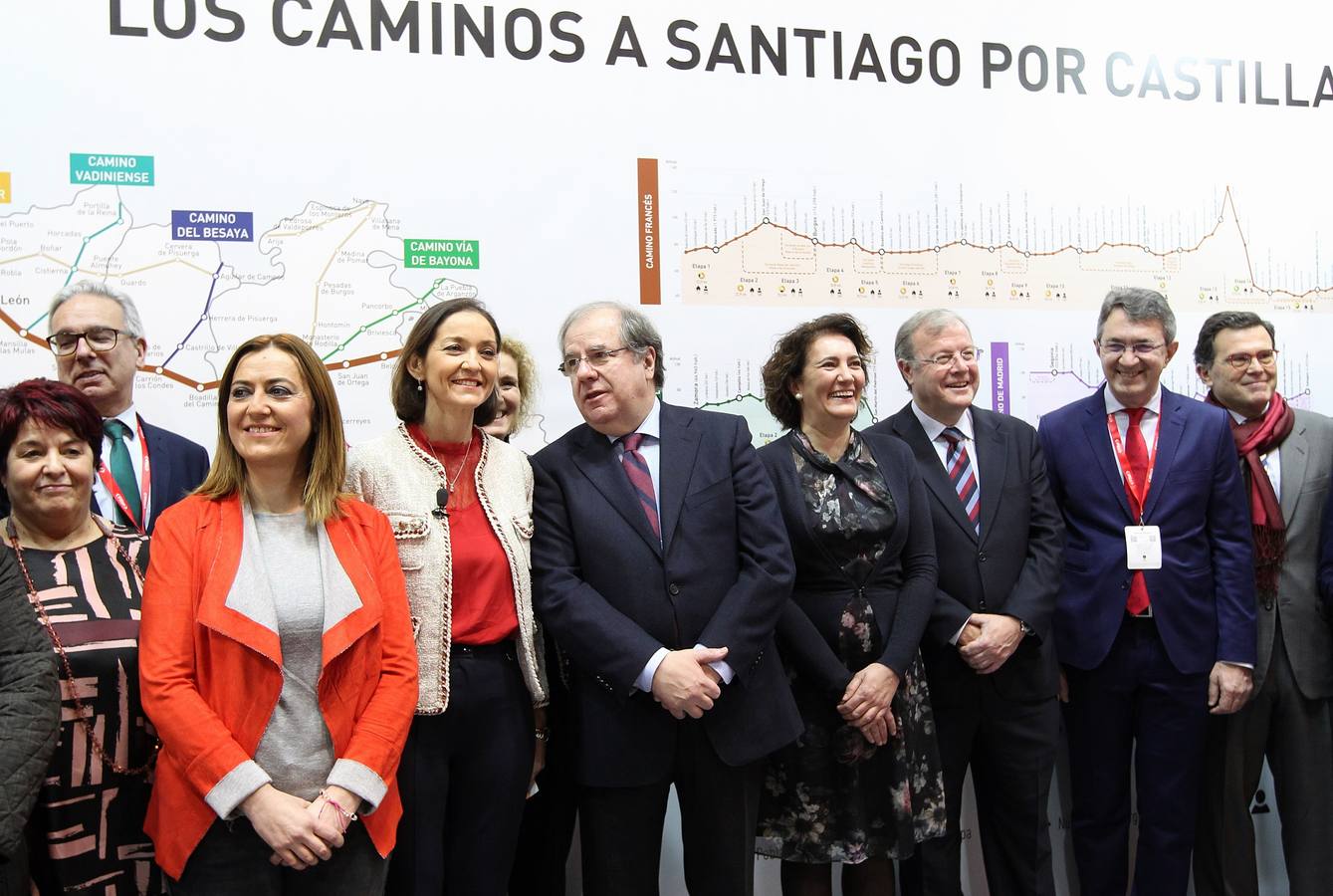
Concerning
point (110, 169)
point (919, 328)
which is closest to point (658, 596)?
point (919, 328)

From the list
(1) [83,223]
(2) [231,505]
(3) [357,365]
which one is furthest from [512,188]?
(2) [231,505]

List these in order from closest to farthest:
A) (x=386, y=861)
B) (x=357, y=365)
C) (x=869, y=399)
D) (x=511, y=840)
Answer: (x=386, y=861)
(x=511, y=840)
(x=357, y=365)
(x=869, y=399)

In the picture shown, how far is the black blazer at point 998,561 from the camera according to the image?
2.93 m

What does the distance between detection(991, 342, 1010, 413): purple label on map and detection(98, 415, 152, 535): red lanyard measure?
2.72 metres

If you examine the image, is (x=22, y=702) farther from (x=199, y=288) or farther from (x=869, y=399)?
(x=869, y=399)

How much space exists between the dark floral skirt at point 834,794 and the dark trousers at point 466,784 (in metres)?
0.69

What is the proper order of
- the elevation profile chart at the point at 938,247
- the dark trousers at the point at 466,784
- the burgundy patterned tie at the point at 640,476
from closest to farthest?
the dark trousers at the point at 466,784 → the burgundy patterned tie at the point at 640,476 → the elevation profile chart at the point at 938,247

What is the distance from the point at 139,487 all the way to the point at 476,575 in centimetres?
102

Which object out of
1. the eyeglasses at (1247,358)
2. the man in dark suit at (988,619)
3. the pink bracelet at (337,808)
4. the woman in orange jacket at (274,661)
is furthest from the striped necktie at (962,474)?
the pink bracelet at (337,808)

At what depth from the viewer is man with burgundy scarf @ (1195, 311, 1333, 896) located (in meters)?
3.22

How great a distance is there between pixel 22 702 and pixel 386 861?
738mm

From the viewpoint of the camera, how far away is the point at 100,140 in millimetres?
3035

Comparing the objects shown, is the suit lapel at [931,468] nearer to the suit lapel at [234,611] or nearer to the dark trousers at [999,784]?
the dark trousers at [999,784]

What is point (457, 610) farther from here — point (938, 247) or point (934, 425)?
point (938, 247)
